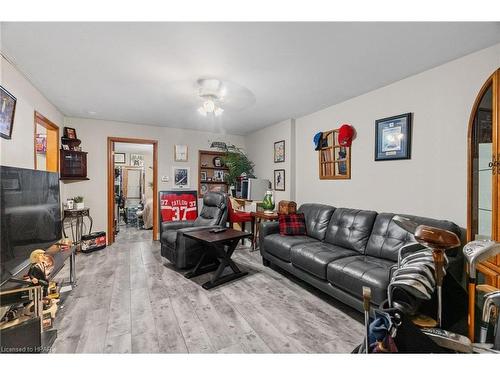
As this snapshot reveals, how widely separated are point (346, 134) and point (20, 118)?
12.6ft

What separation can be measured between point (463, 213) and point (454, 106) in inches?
39.6

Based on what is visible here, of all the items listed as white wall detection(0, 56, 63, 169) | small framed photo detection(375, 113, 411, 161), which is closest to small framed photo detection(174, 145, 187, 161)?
white wall detection(0, 56, 63, 169)

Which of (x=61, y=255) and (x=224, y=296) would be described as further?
(x=224, y=296)

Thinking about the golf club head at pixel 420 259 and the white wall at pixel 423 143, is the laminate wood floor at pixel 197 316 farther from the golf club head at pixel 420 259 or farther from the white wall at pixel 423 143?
the white wall at pixel 423 143

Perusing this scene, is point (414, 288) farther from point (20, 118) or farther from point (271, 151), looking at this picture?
point (271, 151)

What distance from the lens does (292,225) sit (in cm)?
332

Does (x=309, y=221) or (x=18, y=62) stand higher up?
(x=18, y=62)

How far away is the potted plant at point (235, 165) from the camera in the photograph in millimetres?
5266

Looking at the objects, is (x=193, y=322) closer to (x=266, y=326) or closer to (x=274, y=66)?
(x=266, y=326)

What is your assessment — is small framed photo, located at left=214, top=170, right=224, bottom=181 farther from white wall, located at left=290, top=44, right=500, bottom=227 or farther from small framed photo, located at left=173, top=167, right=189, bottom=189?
white wall, located at left=290, top=44, right=500, bottom=227

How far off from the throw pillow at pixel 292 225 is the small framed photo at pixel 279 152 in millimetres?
1448

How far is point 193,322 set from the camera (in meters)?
2.02

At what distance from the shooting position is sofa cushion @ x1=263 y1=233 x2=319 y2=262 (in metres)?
2.89
